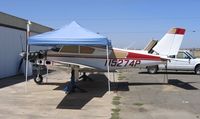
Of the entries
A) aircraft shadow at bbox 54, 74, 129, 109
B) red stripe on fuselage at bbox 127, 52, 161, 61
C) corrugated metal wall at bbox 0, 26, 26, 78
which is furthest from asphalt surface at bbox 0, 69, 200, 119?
corrugated metal wall at bbox 0, 26, 26, 78

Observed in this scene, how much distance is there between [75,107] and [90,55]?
19.7 feet

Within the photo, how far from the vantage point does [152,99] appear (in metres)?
14.2

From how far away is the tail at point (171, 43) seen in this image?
19.5 meters

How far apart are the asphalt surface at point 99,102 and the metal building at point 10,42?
4.44 meters

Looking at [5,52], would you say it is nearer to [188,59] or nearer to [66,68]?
[66,68]

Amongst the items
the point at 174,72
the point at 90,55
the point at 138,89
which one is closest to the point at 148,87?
the point at 138,89

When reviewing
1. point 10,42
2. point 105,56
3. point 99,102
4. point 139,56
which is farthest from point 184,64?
point 99,102

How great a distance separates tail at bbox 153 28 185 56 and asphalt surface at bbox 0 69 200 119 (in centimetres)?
218

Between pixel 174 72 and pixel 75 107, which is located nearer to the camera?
pixel 75 107

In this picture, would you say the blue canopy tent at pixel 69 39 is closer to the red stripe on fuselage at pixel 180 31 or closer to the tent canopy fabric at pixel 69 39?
the tent canopy fabric at pixel 69 39

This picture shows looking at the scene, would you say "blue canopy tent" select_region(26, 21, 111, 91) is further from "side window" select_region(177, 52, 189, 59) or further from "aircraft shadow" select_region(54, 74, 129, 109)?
"side window" select_region(177, 52, 189, 59)

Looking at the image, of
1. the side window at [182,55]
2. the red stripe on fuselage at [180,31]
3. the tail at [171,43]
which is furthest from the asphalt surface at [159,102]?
the side window at [182,55]

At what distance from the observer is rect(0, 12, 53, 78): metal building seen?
869 inches

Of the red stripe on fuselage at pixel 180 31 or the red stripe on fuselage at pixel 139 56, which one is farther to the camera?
the red stripe on fuselage at pixel 180 31
